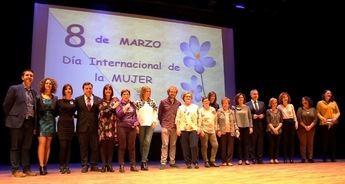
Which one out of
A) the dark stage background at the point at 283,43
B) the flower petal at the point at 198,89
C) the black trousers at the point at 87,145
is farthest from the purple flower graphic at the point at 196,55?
the black trousers at the point at 87,145

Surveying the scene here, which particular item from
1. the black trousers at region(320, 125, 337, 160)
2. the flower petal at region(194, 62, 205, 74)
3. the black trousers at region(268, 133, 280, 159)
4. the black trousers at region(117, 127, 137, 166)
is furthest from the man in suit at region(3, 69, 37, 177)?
the black trousers at region(320, 125, 337, 160)

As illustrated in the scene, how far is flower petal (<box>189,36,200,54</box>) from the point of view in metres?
7.55

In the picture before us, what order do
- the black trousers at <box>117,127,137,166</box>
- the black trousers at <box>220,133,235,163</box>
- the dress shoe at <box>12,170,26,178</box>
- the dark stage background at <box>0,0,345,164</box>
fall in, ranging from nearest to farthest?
the dress shoe at <box>12,170,26,178</box>, the black trousers at <box>117,127,137,166</box>, the black trousers at <box>220,133,235,163</box>, the dark stage background at <box>0,0,345,164</box>

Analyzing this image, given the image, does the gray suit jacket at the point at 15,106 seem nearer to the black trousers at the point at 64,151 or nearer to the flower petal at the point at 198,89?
the black trousers at the point at 64,151

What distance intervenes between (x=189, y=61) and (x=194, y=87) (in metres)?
0.52

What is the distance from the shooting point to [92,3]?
6.91 meters

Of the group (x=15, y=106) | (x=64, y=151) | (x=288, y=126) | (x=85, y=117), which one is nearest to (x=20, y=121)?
(x=15, y=106)

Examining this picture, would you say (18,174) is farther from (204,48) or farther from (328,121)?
(328,121)

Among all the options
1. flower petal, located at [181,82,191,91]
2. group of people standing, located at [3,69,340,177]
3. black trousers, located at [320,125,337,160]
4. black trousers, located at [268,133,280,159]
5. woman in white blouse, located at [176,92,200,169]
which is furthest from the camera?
flower petal, located at [181,82,191,91]

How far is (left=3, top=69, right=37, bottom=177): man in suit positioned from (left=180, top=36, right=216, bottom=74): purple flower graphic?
340 cm

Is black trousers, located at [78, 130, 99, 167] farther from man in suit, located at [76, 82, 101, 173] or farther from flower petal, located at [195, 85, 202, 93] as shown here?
flower petal, located at [195, 85, 202, 93]

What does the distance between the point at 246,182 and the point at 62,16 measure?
4.34 metres

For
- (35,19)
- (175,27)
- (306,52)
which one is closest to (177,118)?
(175,27)

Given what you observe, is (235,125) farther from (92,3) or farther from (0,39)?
(0,39)
